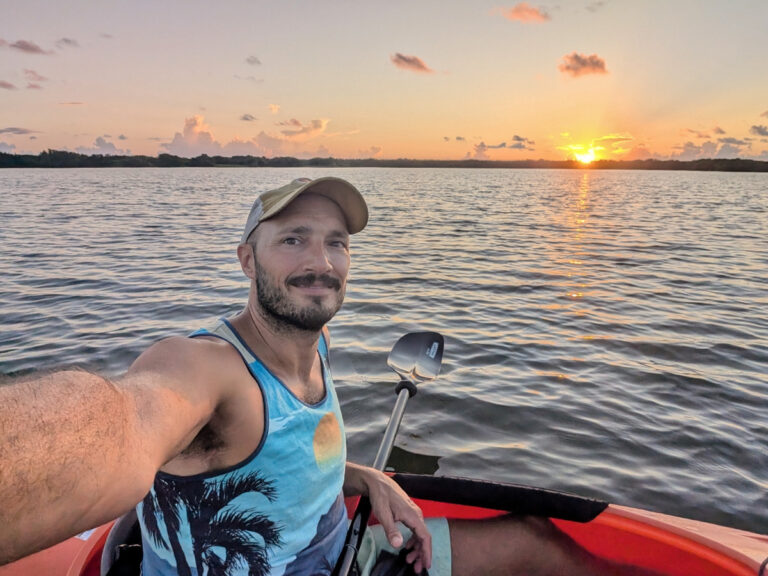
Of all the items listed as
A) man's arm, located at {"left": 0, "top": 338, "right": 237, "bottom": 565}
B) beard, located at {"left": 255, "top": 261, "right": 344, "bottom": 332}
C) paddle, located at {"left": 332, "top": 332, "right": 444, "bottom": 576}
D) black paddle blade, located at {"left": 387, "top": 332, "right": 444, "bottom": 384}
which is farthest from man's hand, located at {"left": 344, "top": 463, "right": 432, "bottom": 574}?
black paddle blade, located at {"left": 387, "top": 332, "right": 444, "bottom": 384}

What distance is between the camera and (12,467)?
30.5 inches

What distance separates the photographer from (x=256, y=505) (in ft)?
5.90

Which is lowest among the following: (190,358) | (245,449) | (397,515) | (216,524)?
(397,515)

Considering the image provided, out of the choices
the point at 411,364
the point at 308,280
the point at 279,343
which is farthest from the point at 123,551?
the point at 411,364

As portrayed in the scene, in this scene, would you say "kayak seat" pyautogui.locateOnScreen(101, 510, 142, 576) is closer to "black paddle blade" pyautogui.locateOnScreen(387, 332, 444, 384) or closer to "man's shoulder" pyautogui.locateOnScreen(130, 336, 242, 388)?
"man's shoulder" pyautogui.locateOnScreen(130, 336, 242, 388)

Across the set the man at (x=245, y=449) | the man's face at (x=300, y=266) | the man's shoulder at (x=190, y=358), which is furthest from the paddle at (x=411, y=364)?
the man's shoulder at (x=190, y=358)

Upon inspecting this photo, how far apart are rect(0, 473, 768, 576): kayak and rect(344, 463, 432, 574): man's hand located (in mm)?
387

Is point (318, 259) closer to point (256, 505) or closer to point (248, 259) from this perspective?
point (248, 259)

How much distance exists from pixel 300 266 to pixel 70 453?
137 centimetres

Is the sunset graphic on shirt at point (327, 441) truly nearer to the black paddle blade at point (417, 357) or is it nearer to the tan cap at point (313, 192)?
the tan cap at point (313, 192)

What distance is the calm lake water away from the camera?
472 centimetres

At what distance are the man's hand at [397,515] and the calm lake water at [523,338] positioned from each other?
180cm

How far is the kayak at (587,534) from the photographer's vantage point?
2.65 meters

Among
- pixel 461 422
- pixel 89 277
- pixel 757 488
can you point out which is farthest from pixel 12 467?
pixel 89 277
